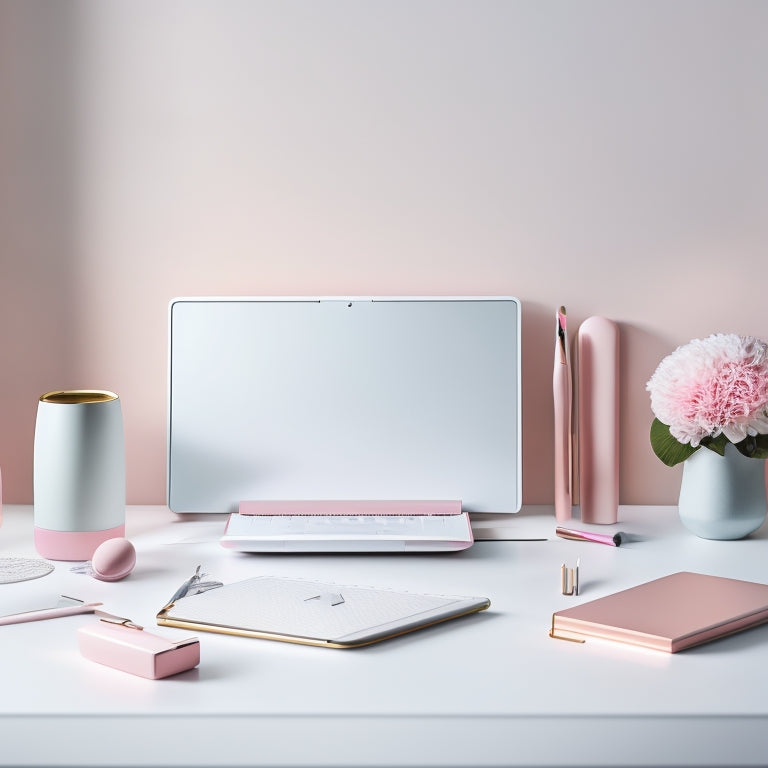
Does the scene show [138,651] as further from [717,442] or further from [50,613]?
[717,442]

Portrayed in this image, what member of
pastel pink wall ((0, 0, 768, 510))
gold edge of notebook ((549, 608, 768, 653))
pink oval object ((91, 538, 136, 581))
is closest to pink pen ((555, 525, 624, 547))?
pastel pink wall ((0, 0, 768, 510))

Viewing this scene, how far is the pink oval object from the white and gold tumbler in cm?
9

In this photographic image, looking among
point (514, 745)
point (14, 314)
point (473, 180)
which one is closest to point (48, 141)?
point (14, 314)

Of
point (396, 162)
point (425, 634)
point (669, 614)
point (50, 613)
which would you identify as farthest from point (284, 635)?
point (396, 162)

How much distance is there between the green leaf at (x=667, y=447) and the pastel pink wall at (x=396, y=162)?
0.12 m

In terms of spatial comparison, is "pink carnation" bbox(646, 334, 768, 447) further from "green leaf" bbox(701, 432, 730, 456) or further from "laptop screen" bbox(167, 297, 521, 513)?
"laptop screen" bbox(167, 297, 521, 513)

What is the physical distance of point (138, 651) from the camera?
0.69m

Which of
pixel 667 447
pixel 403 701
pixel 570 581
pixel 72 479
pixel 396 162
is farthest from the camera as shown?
pixel 396 162

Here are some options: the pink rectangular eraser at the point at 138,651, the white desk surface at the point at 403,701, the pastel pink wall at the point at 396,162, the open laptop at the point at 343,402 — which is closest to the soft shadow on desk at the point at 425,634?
the white desk surface at the point at 403,701

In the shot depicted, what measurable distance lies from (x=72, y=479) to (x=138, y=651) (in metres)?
0.38

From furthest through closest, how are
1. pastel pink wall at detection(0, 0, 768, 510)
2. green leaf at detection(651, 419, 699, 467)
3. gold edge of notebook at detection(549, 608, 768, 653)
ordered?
pastel pink wall at detection(0, 0, 768, 510), green leaf at detection(651, 419, 699, 467), gold edge of notebook at detection(549, 608, 768, 653)

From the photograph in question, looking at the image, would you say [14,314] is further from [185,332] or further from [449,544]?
[449,544]

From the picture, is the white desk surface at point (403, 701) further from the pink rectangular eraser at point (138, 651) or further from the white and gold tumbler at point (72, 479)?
the white and gold tumbler at point (72, 479)

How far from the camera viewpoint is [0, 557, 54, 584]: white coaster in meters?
0.94
